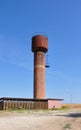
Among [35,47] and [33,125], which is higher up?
[35,47]

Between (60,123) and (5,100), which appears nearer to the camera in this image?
(60,123)

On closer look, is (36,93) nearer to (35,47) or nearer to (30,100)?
(30,100)

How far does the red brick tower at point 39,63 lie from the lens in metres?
51.8

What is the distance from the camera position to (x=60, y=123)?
759 inches

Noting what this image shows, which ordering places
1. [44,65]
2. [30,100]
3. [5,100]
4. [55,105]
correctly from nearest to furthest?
[5,100] → [30,100] → [55,105] → [44,65]

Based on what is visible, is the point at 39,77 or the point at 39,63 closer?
the point at 39,77

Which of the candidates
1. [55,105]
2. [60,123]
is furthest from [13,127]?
[55,105]

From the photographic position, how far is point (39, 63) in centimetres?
5266

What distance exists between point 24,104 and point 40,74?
896cm

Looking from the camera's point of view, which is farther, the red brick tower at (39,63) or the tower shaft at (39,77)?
the red brick tower at (39,63)

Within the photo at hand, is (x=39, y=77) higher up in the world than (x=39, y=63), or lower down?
lower down

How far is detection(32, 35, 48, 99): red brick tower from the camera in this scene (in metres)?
51.8

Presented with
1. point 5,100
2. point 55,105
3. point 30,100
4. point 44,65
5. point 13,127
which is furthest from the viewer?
point 44,65

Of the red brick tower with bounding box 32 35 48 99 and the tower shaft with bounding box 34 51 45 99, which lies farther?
the red brick tower with bounding box 32 35 48 99
